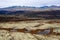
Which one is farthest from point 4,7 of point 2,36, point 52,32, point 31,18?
point 52,32

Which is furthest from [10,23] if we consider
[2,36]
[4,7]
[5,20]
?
[2,36]

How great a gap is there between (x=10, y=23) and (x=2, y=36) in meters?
1.19

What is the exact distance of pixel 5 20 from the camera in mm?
5609

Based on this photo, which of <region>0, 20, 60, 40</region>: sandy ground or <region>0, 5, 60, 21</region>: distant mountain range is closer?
<region>0, 20, 60, 40</region>: sandy ground

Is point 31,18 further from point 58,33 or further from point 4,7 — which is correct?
point 58,33

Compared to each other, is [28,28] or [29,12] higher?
[29,12]

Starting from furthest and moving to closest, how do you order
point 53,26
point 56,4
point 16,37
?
point 56,4
point 53,26
point 16,37

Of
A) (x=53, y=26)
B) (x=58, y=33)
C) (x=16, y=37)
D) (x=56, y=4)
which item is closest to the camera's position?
(x=16, y=37)

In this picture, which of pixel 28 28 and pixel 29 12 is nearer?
pixel 28 28

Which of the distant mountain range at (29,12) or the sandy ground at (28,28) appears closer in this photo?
the sandy ground at (28,28)

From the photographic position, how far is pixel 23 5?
5.53m

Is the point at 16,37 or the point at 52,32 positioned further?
the point at 52,32

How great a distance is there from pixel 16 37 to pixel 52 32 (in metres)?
1.07

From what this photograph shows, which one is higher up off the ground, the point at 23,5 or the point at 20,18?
the point at 23,5
